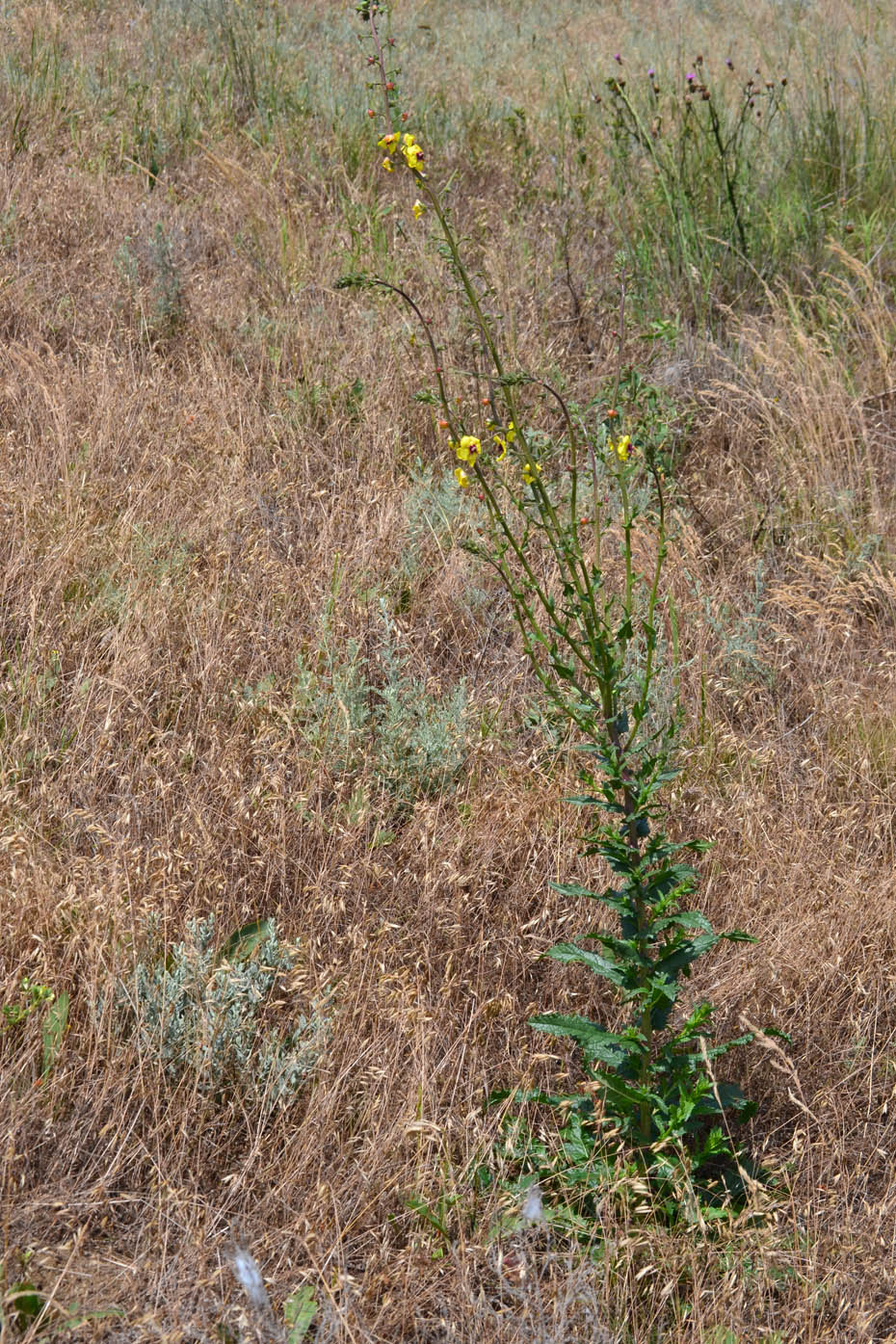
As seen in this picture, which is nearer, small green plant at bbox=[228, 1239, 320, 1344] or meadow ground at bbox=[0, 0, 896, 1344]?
small green plant at bbox=[228, 1239, 320, 1344]

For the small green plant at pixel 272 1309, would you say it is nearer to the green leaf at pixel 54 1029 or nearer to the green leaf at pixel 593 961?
the green leaf at pixel 54 1029

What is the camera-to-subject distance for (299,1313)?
151 cm

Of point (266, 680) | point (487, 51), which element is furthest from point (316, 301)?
point (487, 51)

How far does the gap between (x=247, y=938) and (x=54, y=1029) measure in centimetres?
42

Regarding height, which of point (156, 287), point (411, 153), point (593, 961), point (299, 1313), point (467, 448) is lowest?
point (299, 1313)

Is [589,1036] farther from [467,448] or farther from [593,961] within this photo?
[467,448]

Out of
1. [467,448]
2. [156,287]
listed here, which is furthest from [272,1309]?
[156,287]

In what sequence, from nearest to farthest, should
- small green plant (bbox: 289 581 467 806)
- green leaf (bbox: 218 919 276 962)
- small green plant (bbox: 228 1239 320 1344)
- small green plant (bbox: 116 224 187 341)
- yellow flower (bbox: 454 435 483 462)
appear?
small green plant (bbox: 228 1239 320 1344), yellow flower (bbox: 454 435 483 462), green leaf (bbox: 218 919 276 962), small green plant (bbox: 289 581 467 806), small green plant (bbox: 116 224 187 341)

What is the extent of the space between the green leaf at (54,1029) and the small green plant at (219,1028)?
9 cm

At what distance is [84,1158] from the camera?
67.7 inches

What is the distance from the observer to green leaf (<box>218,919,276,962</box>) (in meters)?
2.09

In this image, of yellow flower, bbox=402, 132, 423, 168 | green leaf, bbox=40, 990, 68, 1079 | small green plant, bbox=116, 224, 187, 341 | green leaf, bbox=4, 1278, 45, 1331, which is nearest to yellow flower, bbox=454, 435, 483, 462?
yellow flower, bbox=402, 132, 423, 168

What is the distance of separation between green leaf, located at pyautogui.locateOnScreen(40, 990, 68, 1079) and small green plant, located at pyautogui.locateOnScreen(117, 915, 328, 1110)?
0.30ft

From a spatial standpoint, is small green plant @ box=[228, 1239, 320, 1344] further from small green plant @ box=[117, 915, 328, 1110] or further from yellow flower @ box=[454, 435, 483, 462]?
yellow flower @ box=[454, 435, 483, 462]
